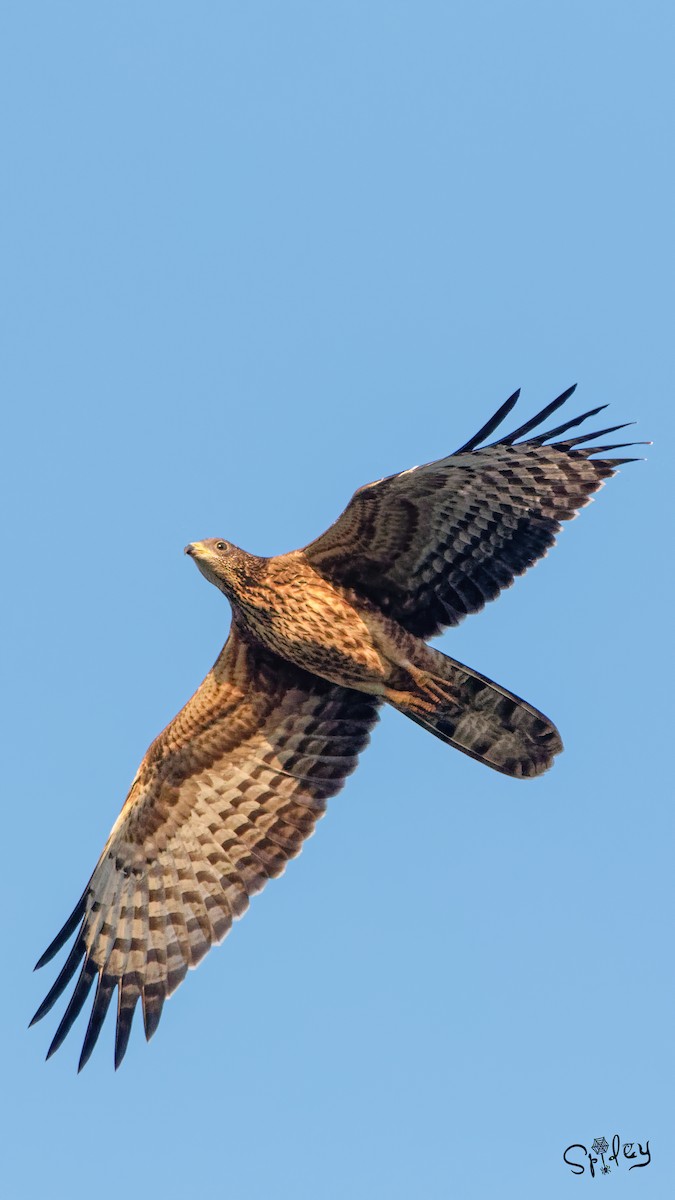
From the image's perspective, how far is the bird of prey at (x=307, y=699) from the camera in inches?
483

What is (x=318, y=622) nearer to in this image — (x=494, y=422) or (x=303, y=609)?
(x=303, y=609)

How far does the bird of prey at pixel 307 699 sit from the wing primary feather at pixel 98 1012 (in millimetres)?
11

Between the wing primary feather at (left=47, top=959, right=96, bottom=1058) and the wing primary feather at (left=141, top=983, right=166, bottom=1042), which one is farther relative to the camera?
the wing primary feather at (left=141, top=983, right=166, bottom=1042)

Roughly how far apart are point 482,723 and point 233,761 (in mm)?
2229

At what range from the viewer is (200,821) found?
13641mm

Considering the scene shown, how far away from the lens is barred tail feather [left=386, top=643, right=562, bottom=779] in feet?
40.8

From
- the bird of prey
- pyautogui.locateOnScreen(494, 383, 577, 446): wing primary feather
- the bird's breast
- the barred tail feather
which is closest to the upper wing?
the bird of prey

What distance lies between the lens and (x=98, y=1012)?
13.1m

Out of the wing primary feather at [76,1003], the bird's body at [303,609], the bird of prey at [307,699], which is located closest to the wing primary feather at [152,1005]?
the bird of prey at [307,699]

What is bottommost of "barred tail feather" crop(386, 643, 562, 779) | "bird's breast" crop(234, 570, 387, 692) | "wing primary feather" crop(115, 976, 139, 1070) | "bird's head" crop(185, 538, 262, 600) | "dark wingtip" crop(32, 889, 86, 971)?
"wing primary feather" crop(115, 976, 139, 1070)

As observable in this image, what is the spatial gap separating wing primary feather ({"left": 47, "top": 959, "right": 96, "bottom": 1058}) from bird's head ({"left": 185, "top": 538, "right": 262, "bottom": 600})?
3127 mm

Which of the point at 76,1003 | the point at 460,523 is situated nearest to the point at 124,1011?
the point at 76,1003

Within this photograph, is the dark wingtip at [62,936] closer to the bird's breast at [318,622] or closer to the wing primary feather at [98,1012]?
the wing primary feather at [98,1012]

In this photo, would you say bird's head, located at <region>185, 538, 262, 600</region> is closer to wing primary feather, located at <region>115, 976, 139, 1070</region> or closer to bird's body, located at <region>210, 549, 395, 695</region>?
bird's body, located at <region>210, 549, 395, 695</region>
